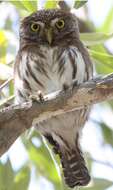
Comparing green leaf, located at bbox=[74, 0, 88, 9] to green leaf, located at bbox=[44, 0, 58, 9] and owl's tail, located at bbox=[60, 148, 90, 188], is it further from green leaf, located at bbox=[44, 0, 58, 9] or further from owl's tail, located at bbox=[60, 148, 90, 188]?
owl's tail, located at bbox=[60, 148, 90, 188]

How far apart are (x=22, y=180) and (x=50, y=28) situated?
0.90m

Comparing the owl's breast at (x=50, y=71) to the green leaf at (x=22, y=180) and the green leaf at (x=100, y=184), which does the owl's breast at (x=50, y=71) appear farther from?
the green leaf at (x=100, y=184)

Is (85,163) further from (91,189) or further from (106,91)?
(106,91)

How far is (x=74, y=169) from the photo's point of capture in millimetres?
3643

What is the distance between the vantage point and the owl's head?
141 inches

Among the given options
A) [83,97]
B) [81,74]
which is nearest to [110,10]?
[81,74]

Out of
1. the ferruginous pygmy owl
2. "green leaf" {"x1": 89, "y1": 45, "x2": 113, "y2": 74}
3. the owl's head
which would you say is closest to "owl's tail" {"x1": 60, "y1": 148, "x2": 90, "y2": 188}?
the ferruginous pygmy owl

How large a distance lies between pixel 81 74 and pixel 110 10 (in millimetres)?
651

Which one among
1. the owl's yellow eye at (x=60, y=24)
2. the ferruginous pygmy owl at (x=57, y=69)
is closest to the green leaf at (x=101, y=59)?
the ferruginous pygmy owl at (x=57, y=69)

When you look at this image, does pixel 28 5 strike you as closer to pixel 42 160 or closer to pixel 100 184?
pixel 42 160

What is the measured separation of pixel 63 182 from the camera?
141 inches

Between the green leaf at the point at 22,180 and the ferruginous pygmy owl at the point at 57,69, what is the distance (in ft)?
0.79

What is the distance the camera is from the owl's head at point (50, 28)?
3.58 metres

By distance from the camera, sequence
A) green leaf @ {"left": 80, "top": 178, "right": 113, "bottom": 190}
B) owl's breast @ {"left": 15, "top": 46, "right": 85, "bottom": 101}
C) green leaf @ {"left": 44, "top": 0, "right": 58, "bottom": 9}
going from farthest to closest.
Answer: green leaf @ {"left": 44, "top": 0, "right": 58, "bottom": 9}, green leaf @ {"left": 80, "top": 178, "right": 113, "bottom": 190}, owl's breast @ {"left": 15, "top": 46, "right": 85, "bottom": 101}
